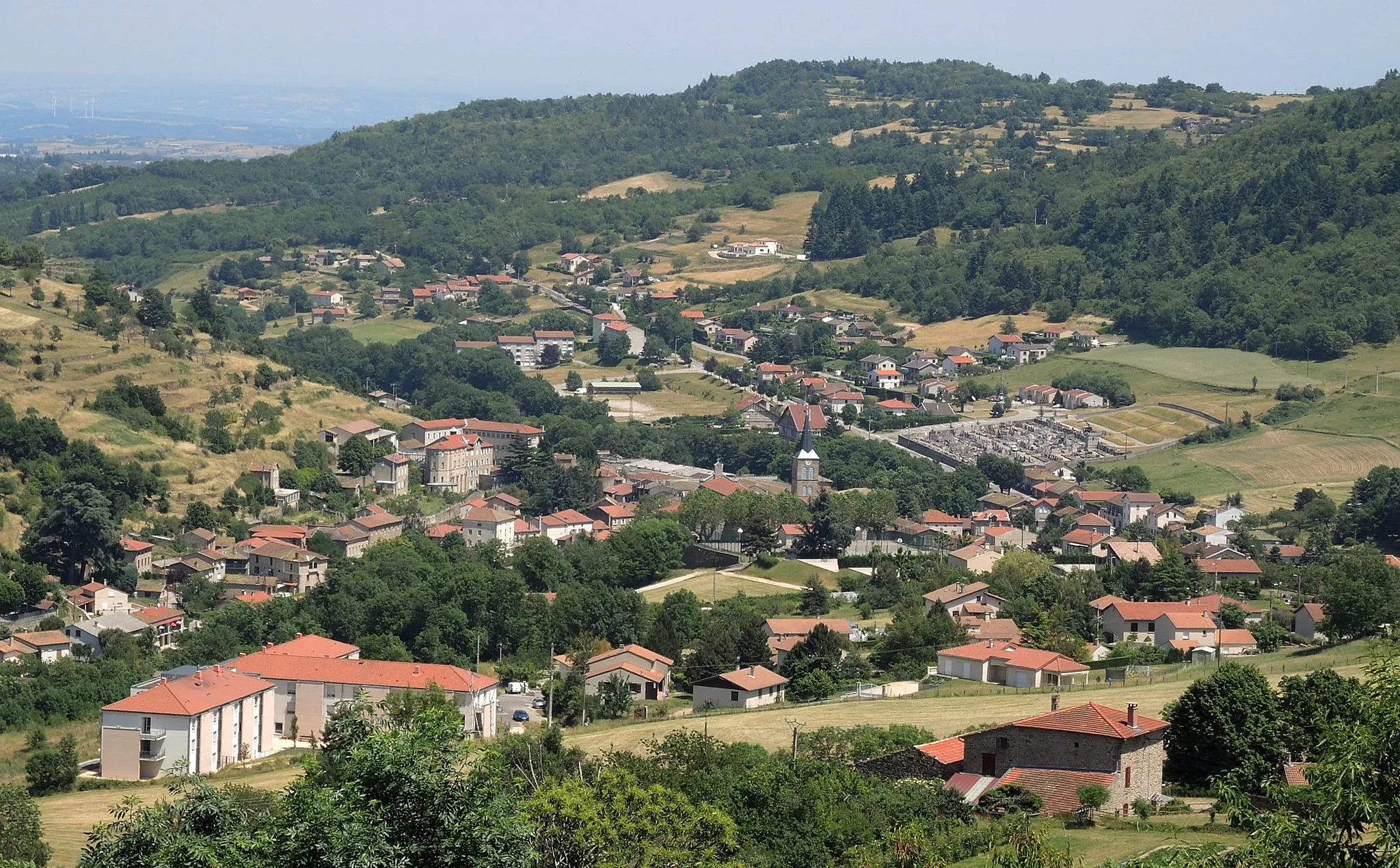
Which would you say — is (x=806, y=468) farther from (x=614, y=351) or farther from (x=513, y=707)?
(x=513, y=707)

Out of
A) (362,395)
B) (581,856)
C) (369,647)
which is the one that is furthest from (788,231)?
(581,856)

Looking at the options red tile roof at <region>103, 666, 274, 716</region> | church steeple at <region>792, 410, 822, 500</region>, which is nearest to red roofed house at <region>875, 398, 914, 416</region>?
church steeple at <region>792, 410, 822, 500</region>

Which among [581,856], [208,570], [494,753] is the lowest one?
[208,570]

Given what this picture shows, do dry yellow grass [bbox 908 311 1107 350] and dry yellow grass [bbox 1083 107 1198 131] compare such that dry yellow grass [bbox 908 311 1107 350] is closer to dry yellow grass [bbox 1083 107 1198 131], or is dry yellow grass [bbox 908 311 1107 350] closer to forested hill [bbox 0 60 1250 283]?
forested hill [bbox 0 60 1250 283]

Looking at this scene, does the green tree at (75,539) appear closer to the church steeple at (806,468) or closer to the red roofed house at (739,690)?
the red roofed house at (739,690)

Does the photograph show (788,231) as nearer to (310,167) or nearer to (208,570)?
(310,167)

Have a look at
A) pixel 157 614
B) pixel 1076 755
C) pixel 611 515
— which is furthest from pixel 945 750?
pixel 611 515
